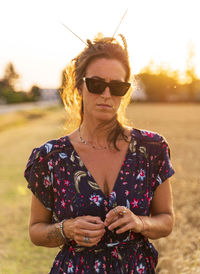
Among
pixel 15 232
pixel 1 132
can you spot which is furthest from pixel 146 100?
pixel 15 232

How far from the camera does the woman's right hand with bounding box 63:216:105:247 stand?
1.81 meters

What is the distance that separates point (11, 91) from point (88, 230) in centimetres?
7585

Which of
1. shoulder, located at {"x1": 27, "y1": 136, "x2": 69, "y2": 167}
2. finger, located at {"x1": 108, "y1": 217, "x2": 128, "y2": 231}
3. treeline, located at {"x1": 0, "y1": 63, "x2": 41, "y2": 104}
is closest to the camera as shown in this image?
finger, located at {"x1": 108, "y1": 217, "x2": 128, "y2": 231}

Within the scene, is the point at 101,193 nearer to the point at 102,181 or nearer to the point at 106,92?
the point at 102,181

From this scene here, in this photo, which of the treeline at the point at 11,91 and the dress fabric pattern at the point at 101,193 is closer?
the dress fabric pattern at the point at 101,193

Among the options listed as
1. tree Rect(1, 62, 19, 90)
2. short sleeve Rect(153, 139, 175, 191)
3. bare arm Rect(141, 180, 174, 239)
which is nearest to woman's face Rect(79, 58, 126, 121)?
short sleeve Rect(153, 139, 175, 191)

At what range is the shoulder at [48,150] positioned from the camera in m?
2.06

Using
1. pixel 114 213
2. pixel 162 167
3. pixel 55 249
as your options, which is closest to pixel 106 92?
pixel 162 167

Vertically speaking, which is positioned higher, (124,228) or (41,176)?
(41,176)

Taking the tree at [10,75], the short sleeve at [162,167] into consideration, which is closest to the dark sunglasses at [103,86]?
the short sleeve at [162,167]

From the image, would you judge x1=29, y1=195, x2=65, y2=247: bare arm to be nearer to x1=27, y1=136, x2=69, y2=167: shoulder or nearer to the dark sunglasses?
x1=27, y1=136, x2=69, y2=167: shoulder

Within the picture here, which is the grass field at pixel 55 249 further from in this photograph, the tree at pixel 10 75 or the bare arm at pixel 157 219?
the tree at pixel 10 75

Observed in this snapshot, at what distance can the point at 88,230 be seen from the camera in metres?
1.82

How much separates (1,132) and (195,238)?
19.2m
